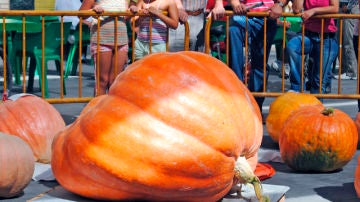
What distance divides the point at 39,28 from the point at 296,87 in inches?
150

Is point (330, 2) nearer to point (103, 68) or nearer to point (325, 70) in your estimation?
point (325, 70)

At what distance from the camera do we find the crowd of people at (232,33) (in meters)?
9.36

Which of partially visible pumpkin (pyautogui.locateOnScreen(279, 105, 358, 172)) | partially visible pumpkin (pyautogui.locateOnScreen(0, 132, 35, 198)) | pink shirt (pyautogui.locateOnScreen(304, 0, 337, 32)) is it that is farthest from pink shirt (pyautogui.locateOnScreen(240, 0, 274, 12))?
partially visible pumpkin (pyautogui.locateOnScreen(0, 132, 35, 198))

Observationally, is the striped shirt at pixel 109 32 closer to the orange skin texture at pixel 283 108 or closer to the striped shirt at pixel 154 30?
the striped shirt at pixel 154 30

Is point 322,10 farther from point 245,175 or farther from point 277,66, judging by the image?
point 277,66

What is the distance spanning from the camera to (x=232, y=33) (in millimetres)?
9906

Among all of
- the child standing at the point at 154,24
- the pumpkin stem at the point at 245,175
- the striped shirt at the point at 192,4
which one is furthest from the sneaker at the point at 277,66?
the pumpkin stem at the point at 245,175

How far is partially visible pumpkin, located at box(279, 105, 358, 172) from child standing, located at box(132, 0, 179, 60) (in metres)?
2.37

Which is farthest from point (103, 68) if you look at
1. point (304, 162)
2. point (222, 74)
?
point (222, 74)

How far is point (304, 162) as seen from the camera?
23.9 ft

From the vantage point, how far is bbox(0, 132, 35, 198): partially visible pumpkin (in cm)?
614

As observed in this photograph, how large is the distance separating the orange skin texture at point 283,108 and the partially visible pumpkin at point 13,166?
2765mm

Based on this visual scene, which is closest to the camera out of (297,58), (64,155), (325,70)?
(64,155)

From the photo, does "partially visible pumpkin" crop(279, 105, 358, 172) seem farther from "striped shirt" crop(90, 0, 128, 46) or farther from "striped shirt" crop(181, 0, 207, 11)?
"striped shirt" crop(181, 0, 207, 11)
